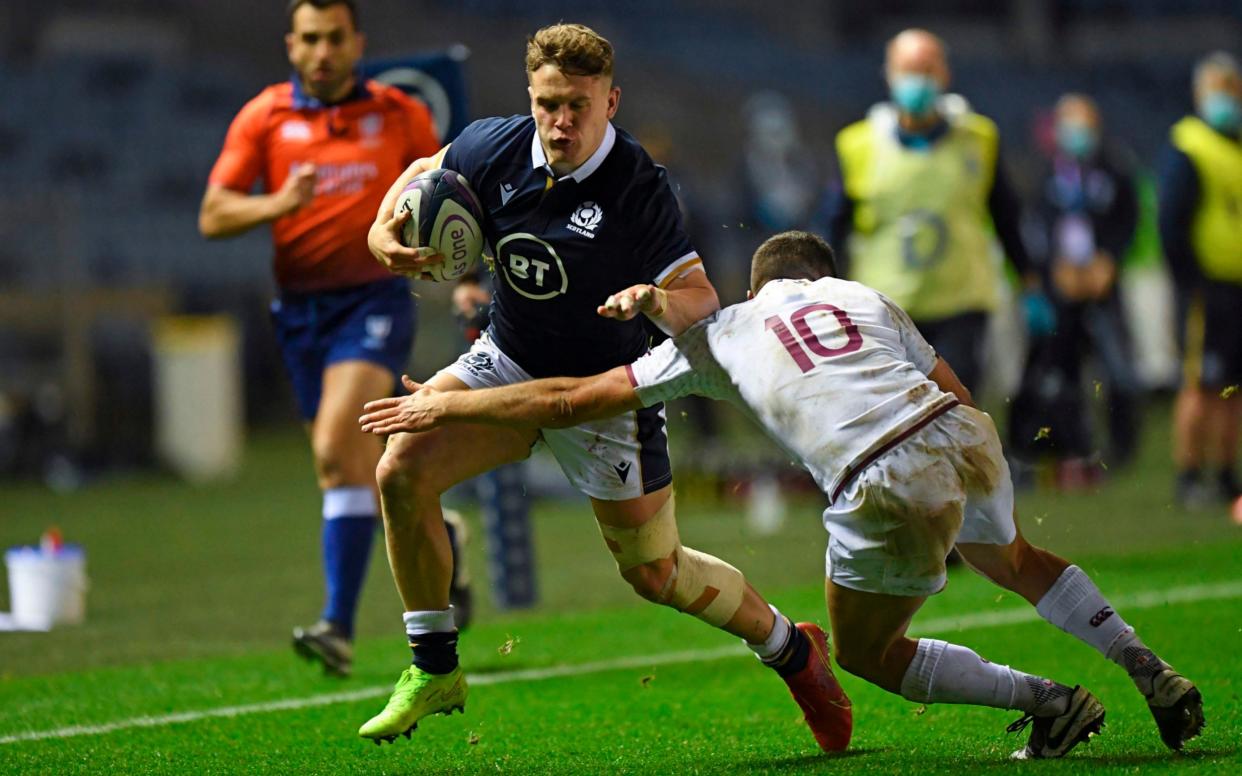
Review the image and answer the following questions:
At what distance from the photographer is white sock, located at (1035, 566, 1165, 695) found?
4926mm

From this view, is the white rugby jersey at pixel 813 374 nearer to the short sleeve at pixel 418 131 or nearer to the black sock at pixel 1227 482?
the short sleeve at pixel 418 131

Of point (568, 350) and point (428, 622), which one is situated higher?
point (568, 350)

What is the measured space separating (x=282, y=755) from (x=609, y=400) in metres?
1.60

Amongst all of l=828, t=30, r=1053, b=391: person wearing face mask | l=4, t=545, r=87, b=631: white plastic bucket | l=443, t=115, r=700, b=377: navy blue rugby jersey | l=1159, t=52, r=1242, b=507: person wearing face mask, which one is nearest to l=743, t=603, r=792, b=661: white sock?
l=443, t=115, r=700, b=377: navy blue rugby jersey

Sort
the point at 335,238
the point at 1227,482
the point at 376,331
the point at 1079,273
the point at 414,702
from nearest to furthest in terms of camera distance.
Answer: the point at 414,702 → the point at 376,331 → the point at 335,238 → the point at 1227,482 → the point at 1079,273

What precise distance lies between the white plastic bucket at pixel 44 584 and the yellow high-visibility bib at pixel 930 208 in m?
4.14

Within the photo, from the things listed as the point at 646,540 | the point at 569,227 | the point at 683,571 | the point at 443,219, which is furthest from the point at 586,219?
the point at 683,571

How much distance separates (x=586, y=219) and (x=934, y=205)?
4323 millimetres

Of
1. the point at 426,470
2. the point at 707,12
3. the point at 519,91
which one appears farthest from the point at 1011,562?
the point at 707,12

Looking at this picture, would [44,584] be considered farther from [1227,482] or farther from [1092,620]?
[1227,482]

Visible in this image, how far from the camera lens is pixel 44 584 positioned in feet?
27.8

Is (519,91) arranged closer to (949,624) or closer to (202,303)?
(202,303)

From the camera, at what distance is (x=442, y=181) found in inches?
207

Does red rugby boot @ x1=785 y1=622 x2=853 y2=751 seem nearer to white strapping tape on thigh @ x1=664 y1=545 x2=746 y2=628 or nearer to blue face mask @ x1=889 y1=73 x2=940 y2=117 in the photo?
white strapping tape on thigh @ x1=664 y1=545 x2=746 y2=628
